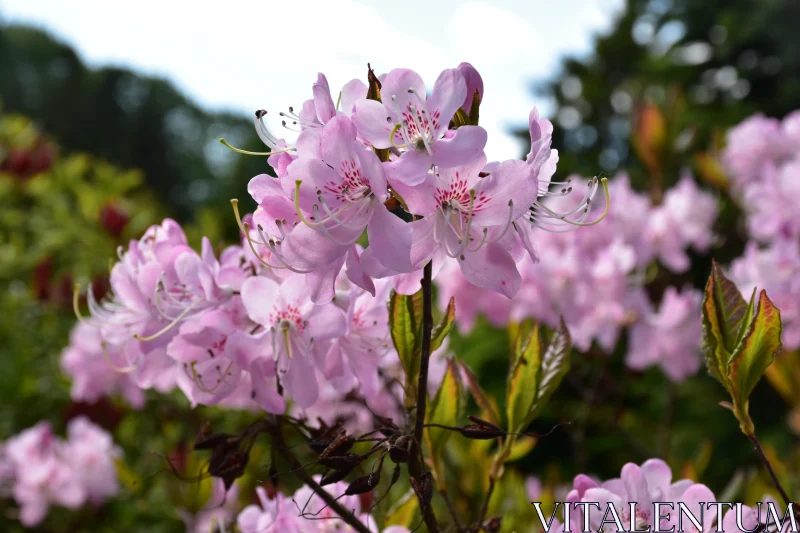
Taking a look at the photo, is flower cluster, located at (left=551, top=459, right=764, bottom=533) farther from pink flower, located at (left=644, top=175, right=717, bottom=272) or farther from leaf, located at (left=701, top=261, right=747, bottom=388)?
pink flower, located at (left=644, top=175, right=717, bottom=272)

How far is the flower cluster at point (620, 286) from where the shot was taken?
5.71ft

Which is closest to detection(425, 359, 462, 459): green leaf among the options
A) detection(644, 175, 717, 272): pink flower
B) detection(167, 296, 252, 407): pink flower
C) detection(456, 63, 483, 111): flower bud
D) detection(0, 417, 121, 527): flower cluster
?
detection(167, 296, 252, 407): pink flower

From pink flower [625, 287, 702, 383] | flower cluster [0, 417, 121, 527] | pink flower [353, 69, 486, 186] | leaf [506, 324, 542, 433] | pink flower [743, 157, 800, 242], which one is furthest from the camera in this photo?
flower cluster [0, 417, 121, 527]


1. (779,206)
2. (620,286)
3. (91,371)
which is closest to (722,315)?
(620,286)

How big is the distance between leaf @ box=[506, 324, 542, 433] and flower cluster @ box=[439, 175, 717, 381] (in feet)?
2.61

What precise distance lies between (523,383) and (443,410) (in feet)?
0.31

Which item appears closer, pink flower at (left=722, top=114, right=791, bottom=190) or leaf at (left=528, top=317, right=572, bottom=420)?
leaf at (left=528, top=317, right=572, bottom=420)

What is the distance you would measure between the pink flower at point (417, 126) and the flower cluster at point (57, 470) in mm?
1873

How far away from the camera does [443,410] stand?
2.68 feet

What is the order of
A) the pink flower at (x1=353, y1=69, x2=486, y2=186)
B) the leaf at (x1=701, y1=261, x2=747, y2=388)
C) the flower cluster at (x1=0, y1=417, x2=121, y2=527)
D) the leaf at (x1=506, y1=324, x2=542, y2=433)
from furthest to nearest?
the flower cluster at (x1=0, y1=417, x2=121, y2=527) → the leaf at (x1=506, y1=324, x2=542, y2=433) → the leaf at (x1=701, y1=261, x2=747, y2=388) → the pink flower at (x1=353, y1=69, x2=486, y2=186)

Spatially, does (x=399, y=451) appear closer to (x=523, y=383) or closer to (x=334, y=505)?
(x=334, y=505)

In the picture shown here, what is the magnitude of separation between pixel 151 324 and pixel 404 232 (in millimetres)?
367

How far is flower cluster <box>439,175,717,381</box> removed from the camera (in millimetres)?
1740

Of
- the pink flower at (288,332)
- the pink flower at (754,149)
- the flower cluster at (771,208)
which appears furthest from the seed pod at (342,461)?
the pink flower at (754,149)
